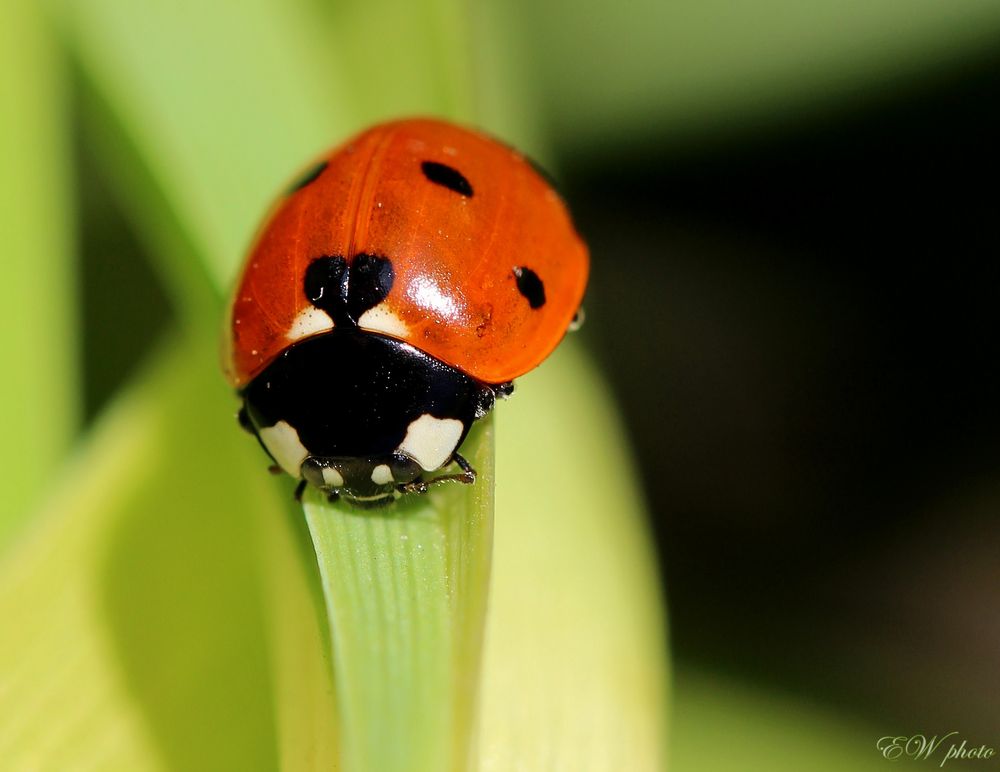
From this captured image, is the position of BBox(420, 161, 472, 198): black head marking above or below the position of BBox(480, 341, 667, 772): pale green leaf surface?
above

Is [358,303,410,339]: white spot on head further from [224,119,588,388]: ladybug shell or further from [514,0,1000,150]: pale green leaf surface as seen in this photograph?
[514,0,1000,150]: pale green leaf surface

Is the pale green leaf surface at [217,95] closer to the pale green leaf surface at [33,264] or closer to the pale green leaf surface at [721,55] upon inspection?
the pale green leaf surface at [33,264]

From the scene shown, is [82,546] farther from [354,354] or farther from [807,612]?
[807,612]

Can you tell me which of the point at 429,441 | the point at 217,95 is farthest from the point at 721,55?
the point at 429,441

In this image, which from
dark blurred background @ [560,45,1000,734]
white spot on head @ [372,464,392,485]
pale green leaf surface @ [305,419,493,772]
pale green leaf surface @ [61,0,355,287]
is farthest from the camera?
dark blurred background @ [560,45,1000,734]

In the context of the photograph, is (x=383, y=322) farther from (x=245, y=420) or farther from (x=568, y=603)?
(x=568, y=603)

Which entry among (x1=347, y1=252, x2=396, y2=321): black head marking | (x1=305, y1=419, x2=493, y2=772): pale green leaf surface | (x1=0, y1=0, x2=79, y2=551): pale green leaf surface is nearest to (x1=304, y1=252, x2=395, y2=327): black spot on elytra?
(x1=347, y1=252, x2=396, y2=321): black head marking
